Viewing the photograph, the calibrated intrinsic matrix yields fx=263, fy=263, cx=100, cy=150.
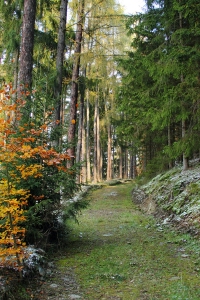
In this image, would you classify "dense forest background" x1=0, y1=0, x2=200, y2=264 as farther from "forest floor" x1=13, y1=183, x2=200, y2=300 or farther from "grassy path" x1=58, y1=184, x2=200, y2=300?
"grassy path" x1=58, y1=184, x2=200, y2=300

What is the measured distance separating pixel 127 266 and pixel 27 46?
219 inches

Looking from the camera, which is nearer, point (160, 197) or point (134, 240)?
point (134, 240)

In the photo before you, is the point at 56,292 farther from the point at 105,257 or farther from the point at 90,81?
the point at 90,81

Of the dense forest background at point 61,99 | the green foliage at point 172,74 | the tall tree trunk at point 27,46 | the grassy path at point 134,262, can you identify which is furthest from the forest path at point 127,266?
the tall tree trunk at point 27,46

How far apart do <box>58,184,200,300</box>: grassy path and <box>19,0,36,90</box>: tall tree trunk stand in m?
4.11

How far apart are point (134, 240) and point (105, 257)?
50.8 inches

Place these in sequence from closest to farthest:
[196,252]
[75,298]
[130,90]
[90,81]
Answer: [75,298] → [196,252] → [130,90] → [90,81]

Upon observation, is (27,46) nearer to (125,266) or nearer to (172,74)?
(172,74)

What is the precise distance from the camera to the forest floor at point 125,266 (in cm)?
358

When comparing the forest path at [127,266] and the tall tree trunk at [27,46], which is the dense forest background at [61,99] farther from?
the forest path at [127,266]

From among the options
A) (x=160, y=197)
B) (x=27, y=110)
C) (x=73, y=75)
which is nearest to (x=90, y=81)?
(x=73, y=75)

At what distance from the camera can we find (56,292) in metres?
3.62

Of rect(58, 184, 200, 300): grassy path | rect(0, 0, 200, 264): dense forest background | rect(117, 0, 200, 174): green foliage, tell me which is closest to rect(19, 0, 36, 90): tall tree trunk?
rect(0, 0, 200, 264): dense forest background

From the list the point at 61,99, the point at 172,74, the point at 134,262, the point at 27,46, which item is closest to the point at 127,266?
the point at 134,262
